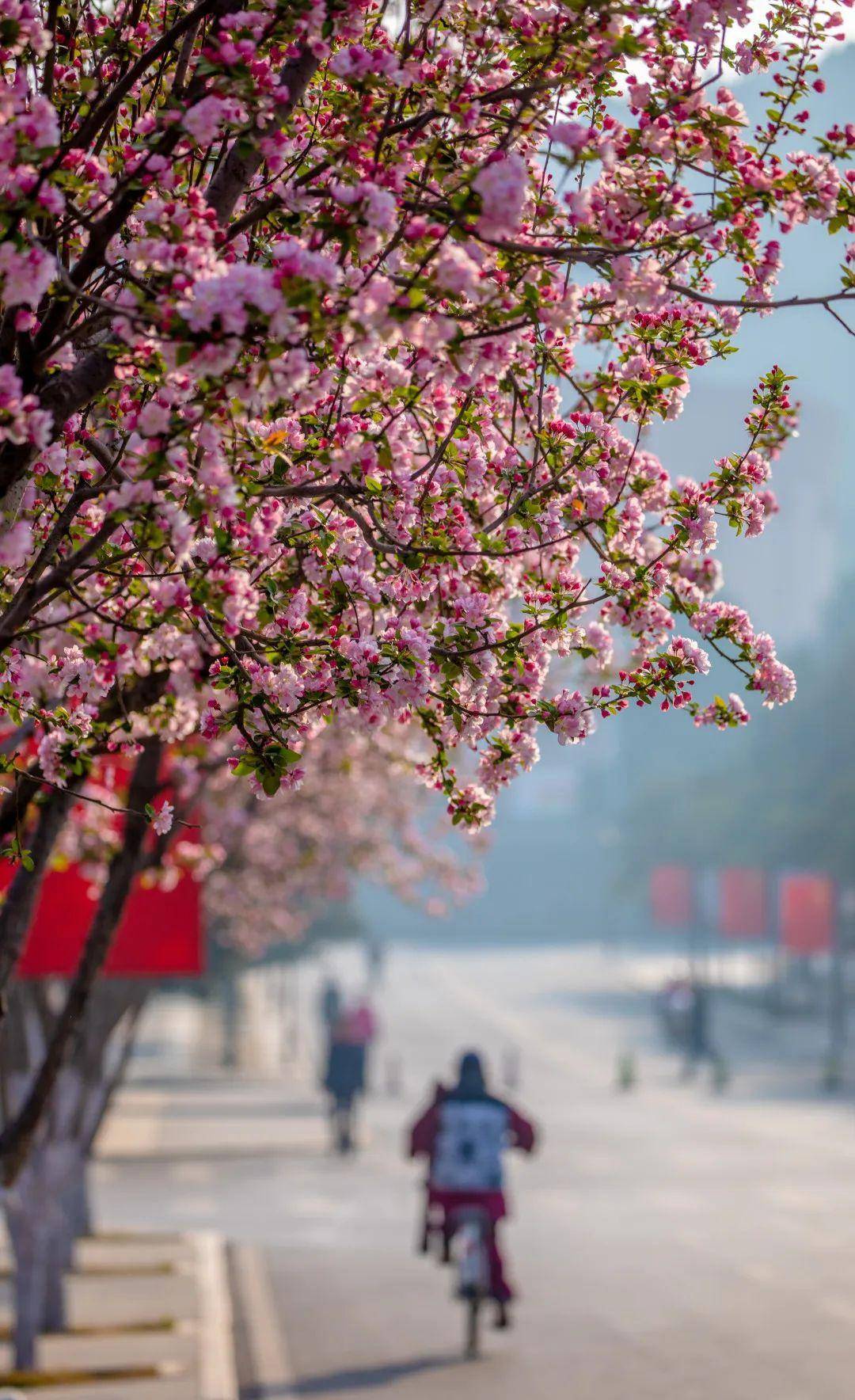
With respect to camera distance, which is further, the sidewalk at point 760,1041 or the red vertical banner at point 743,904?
the red vertical banner at point 743,904

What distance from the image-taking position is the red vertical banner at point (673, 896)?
2906 inches

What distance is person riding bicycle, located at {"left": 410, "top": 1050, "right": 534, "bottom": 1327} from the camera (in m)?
15.7

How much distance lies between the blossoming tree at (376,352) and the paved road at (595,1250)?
7.65m

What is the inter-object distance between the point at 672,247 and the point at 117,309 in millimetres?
1690

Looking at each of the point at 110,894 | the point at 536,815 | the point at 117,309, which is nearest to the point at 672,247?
the point at 117,309

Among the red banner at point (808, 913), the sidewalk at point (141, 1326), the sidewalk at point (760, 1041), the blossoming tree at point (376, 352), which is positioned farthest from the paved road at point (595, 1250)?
the red banner at point (808, 913)

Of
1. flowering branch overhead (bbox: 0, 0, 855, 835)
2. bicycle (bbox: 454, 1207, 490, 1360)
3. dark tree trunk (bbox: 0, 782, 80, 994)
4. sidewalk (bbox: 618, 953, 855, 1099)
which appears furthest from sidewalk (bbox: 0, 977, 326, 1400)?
sidewalk (bbox: 618, 953, 855, 1099)

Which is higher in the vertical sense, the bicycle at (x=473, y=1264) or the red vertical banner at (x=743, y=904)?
the red vertical banner at (x=743, y=904)

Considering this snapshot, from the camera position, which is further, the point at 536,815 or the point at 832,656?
the point at 536,815

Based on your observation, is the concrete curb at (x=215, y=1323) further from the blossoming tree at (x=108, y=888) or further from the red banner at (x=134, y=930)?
the red banner at (x=134, y=930)

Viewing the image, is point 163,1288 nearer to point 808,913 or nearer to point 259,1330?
point 259,1330

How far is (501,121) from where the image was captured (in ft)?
22.4

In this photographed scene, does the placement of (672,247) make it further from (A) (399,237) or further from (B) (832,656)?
(B) (832,656)

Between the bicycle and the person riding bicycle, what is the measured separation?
0.04 meters
